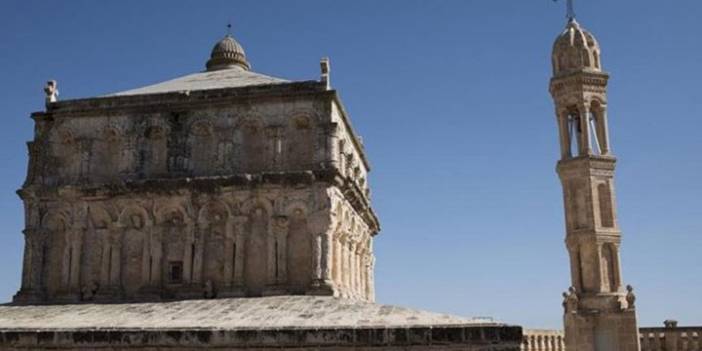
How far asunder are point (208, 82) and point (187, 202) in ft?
15.7

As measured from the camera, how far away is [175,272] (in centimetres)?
2102

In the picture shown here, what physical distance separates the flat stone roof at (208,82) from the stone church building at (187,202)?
19 centimetres

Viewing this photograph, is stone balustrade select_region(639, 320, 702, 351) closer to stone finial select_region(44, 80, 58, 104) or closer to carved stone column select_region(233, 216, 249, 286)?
carved stone column select_region(233, 216, 249, 286)

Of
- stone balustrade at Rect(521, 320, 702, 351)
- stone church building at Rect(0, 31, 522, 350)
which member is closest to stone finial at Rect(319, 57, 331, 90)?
stone church building at Rect(0, 31, 522, 350)

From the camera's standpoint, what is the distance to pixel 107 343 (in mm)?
16328

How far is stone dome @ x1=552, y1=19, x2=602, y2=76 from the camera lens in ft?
90.9

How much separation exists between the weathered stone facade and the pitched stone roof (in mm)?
1225

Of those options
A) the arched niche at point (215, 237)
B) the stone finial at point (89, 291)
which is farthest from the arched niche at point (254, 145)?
the stone finial at point (89, 291)

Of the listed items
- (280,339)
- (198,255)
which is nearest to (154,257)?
(198,255)

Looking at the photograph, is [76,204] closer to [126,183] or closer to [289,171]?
[126,183]

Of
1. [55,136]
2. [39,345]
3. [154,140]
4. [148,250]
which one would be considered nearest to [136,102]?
[154,140]

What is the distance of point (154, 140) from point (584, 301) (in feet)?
49.7

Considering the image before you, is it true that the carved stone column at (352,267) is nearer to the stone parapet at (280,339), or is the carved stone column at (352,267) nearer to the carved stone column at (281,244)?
the carved stone column at (281,244)

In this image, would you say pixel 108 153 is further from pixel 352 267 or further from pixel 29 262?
pixel 352 267
